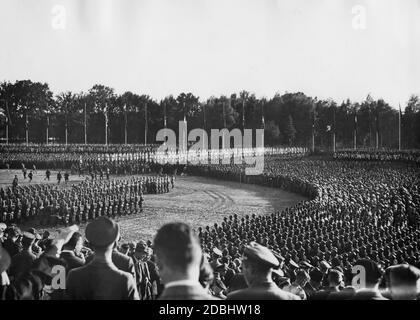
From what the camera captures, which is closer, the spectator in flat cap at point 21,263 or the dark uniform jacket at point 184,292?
the dark uniform jacket at point 184,292

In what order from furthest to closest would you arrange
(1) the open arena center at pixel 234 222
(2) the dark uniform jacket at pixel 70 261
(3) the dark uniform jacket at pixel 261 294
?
(1) the open arena center at pixel 234 222 → (2) the dark uniform jacket at pixel 70 261 → (3) the dark uniform jacket at pixel 261 294

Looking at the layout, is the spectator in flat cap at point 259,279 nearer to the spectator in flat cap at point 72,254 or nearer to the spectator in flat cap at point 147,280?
the spectator in flat cap at point 72,254

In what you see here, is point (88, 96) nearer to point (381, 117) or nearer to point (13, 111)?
point (13, 111)

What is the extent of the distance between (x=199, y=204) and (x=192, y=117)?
50.7 metres

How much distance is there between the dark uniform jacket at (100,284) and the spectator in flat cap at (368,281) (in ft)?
4.85

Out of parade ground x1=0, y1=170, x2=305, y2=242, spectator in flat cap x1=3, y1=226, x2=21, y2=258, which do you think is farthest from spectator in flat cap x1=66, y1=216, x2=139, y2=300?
parade ground x1=0, y1=170, x2=305, y2=242

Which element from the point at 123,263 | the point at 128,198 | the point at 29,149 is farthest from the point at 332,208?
the point at 29,149

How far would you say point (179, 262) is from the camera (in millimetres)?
2578

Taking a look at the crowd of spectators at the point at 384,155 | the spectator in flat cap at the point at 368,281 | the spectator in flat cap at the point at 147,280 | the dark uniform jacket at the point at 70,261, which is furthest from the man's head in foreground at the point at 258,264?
the crowd of spectators at the point at 384,155

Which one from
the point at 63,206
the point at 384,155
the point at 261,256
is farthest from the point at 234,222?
Result: the point at 384,155

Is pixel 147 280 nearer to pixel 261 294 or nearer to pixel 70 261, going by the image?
pixel 70 261

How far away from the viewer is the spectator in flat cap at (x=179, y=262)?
8.41ft

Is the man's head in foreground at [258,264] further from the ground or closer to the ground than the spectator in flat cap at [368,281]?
further from the ground

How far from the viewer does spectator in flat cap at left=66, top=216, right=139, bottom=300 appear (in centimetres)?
311
